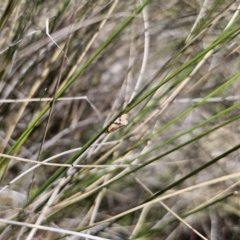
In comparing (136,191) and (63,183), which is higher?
(63,183)

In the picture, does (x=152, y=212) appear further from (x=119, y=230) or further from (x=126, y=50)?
(x=126, y=50)

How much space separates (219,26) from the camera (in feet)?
3.04

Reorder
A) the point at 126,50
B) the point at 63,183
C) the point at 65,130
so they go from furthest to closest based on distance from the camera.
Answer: the point at 126,50 → the point at 65,130 → the point at 63,183

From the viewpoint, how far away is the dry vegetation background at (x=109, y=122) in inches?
28.0

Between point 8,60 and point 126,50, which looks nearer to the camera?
point 8,60

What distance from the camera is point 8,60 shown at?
0.75m

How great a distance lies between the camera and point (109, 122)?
722 millimetres

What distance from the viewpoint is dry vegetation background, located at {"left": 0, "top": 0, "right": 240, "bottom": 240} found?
0.71 m

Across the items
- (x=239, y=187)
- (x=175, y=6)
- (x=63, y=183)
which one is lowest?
(x=239, y=187)

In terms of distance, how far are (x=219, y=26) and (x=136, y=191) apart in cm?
37

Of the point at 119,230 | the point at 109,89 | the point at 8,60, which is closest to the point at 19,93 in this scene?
the point at 8,60

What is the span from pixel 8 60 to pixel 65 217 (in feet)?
0.89

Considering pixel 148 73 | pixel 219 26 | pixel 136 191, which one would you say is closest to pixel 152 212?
pixel 136 191

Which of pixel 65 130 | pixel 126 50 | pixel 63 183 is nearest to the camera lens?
pixel 63 183
